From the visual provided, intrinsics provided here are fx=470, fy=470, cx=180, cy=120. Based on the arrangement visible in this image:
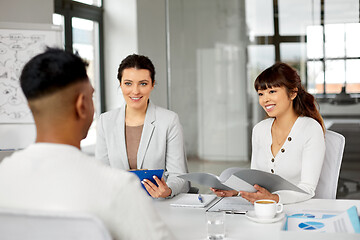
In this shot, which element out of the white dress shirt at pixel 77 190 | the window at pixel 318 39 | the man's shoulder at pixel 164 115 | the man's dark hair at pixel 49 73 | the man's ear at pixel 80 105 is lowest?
the white dress shirt at pixel 77 190

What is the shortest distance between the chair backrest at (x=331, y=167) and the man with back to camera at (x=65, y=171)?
5.16ft

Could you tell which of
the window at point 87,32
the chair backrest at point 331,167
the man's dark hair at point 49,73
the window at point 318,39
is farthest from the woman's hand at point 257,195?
the window at point 87,32

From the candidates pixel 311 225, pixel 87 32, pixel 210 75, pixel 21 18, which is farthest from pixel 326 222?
pixel 87 32

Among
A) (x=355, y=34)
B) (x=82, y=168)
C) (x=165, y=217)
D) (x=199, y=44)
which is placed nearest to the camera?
(x=82, y=168)

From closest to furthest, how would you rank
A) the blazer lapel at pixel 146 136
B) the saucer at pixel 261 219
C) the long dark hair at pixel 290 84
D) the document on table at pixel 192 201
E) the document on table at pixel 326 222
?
the document on table at pixel 326 222
the saucer at pixel 261 219
the document on table at pixel 192 201
the long dark hair at pixel 290 84
the blazer lapel at pixel 146 136

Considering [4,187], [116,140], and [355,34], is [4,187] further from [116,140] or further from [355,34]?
[355,34]

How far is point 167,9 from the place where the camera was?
4.77 metres

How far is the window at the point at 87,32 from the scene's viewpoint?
5.01 metres

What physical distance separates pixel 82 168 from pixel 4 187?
0.67 ft

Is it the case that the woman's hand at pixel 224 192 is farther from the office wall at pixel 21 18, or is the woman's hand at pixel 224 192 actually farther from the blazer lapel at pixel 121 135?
the office wall at pixel 21 18

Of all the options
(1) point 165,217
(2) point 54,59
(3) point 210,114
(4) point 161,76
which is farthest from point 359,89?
(2) point 54,59

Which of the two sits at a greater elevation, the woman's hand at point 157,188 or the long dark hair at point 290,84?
the long dark hair at point 290,84

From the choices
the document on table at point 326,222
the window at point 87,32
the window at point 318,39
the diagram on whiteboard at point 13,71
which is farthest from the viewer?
the window at point 87,32

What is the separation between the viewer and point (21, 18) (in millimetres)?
4270
